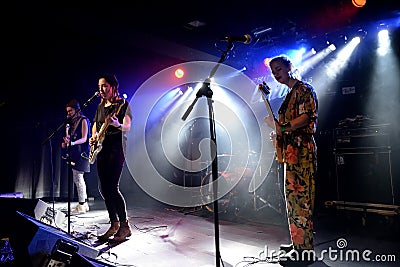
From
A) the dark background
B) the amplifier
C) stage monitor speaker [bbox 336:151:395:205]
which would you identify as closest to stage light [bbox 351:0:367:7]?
the dark background

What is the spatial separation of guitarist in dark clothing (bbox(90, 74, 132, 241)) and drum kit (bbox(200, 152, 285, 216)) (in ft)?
7.73

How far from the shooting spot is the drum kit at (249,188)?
211 inches

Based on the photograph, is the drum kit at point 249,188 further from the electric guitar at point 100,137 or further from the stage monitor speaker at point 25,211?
the stage monitor speaker at point 25,211

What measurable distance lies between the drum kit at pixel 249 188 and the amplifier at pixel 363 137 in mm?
1115

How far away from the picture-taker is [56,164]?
26.3ft

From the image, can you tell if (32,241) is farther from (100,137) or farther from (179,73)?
(179,73)

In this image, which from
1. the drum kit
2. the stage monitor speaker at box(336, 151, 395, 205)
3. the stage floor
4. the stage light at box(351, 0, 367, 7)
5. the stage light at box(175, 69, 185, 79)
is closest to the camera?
the stage floor

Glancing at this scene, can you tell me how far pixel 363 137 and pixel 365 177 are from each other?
616mm

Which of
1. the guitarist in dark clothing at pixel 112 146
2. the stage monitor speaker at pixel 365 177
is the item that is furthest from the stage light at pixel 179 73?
the guitarist in dark clothing at pixel 112 146

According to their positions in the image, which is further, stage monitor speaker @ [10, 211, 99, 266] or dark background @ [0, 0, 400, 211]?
dark background @ [0, 0, 400, 211]

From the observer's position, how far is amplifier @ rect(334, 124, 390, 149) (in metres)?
4.47

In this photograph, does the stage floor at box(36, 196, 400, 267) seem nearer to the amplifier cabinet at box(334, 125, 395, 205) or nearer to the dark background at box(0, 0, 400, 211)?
the amplifier cabinet at box(334, 125, 395, 205)

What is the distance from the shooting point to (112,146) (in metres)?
3.38

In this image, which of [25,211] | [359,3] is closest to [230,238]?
[25,211]
